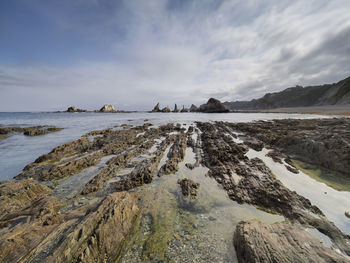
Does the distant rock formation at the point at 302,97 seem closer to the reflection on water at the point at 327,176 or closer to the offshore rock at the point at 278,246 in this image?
the reflection on water at the point at 327,176

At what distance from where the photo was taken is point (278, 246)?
9.47ft

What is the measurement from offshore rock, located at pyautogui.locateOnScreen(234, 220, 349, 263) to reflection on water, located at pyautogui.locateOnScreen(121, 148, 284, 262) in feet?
1.52

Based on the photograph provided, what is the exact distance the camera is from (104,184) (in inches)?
263

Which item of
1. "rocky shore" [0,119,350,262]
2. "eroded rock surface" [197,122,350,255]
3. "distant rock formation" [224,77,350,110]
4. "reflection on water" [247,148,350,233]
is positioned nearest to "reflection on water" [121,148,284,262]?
"rocky shore" [0,119,350,262]

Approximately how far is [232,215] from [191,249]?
6.70 feet

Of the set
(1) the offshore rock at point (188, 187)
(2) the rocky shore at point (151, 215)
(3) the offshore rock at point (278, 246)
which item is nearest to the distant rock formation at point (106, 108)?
(2) the rocky shore at point (151, 215)

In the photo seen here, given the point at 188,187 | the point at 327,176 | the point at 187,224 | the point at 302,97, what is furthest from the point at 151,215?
the point at 302,97

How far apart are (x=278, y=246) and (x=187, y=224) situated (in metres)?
2.38

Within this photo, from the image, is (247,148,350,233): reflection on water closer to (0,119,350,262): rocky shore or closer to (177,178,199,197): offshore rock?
(0,119,350,262): rocky shore

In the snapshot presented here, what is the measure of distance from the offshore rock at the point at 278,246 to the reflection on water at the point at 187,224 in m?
0.46

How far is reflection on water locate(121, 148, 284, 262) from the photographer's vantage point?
325 cm

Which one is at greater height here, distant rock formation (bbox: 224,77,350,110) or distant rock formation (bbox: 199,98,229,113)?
distant rock formation (bbox: 224,77,350,110)

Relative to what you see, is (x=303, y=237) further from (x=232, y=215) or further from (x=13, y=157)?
(x=13, y=157)

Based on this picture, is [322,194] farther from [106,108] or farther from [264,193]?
[106,108]
